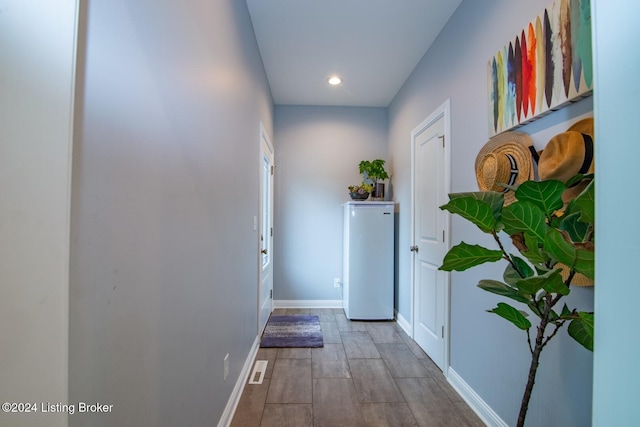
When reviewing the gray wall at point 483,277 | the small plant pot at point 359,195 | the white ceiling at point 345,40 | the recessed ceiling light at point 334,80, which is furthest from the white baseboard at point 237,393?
the recessed ceiling light at point 334,80

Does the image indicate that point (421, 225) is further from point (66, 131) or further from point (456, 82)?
point (66, 131)

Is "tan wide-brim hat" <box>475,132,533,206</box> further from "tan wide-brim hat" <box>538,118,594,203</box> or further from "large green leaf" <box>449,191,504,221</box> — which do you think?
"large green leaf" <box>449,191,504,221</box>

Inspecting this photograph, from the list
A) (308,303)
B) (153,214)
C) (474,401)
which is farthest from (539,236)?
(308,303)

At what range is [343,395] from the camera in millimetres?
1904

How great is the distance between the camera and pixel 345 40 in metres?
2.46

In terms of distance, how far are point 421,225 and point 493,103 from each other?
1.31 meters

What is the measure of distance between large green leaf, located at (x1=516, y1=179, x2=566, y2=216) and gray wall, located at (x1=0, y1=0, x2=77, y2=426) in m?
1.10

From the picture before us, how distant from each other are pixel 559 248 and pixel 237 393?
1905 mm

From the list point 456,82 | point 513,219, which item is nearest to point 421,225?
point 456,82

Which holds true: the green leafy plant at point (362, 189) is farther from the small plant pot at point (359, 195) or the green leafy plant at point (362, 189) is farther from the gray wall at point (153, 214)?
the gray wall at point (153, 214)

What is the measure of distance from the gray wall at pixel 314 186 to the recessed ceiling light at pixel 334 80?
0.62 metres

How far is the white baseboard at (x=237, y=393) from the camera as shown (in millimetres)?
1568

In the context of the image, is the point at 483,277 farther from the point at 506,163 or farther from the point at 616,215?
the point at 616,215

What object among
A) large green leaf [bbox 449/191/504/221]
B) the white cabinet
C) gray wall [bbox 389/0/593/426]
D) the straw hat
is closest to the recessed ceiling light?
gray wall [bbox 389/0/593/426]
